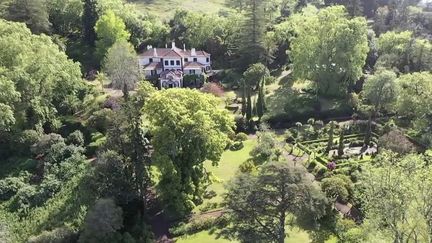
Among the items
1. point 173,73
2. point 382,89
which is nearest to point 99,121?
point 173,73

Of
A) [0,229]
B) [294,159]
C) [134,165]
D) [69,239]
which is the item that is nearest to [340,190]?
[294,159]

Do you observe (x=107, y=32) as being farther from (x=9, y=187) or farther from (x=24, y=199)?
(x=24, y=199)

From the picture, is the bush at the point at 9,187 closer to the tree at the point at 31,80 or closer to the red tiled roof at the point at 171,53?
the tree at the point at 31,80

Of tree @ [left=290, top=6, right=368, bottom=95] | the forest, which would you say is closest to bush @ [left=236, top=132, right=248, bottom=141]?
the forest

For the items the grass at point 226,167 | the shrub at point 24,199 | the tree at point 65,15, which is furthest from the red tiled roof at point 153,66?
the shrub at point 24,199

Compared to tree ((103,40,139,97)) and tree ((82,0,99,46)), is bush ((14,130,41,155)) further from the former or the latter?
tree ((82,0,99,46))

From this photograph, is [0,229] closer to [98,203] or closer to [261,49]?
[98,203]
